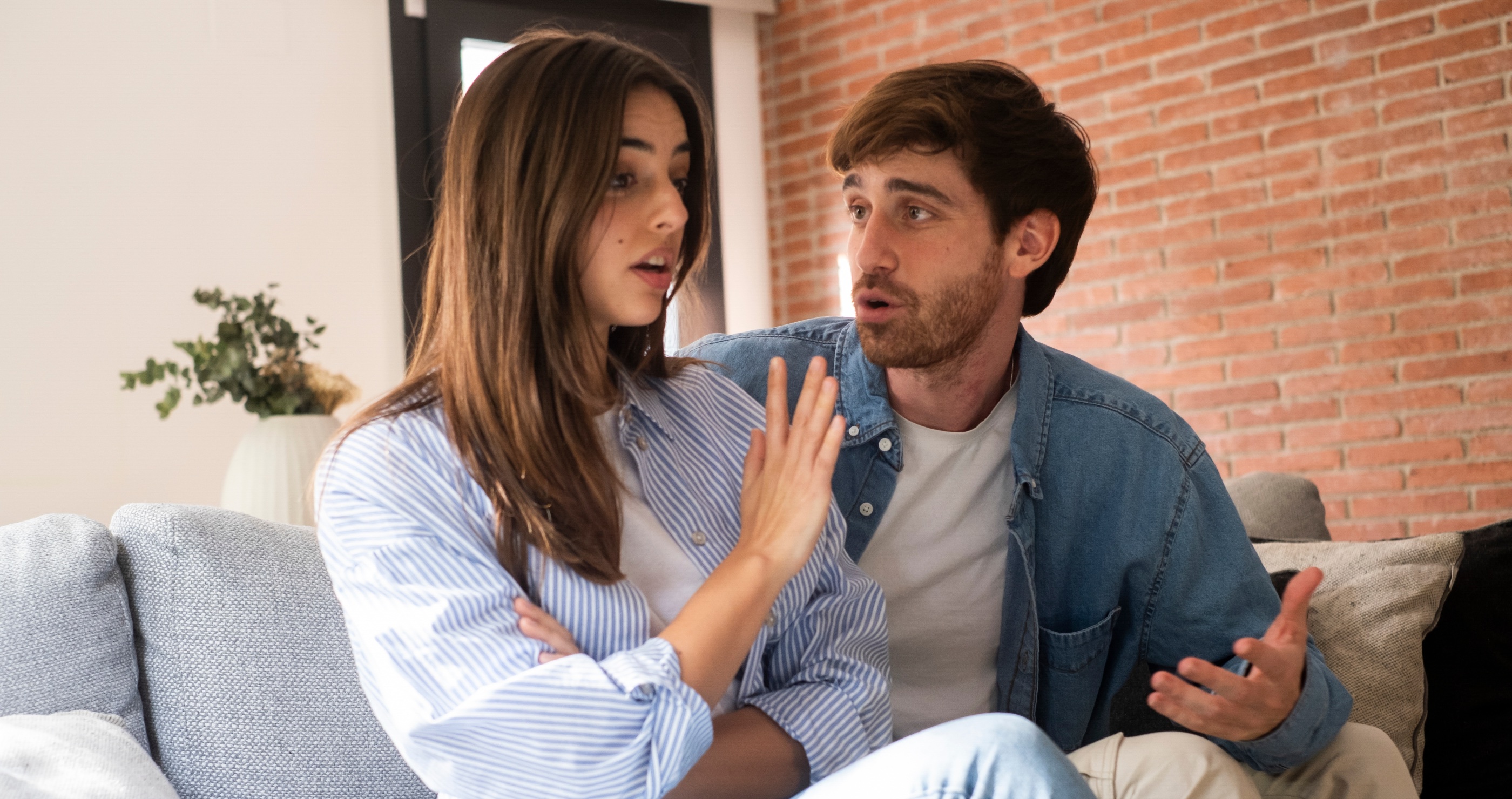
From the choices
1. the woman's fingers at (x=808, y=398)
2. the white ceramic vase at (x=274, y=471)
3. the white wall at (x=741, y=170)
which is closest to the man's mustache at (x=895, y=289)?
the woman's fingers at (x=808, y=398)

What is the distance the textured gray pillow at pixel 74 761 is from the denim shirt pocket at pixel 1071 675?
1054mm

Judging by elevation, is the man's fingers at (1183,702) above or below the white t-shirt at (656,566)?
below

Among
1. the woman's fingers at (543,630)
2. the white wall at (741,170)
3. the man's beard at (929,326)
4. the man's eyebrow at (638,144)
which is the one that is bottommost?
the woman's fingers at (543,630)

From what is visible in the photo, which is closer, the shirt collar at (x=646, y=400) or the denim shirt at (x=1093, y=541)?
the shirt collar at (x=646, y=400)

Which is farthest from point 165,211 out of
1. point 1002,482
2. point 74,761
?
point 1002,482

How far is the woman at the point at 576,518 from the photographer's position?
102cm

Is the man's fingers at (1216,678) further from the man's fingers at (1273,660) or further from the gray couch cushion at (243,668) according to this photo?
the gray couch cushion at (243,668)

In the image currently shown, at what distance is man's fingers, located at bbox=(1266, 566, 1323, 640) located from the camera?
1.36m

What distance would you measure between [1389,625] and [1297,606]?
51 centimetres

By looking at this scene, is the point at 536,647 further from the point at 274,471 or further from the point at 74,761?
the point at 274,471

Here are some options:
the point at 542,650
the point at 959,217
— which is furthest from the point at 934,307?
the point at 542,650

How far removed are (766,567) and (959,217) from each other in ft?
2.58

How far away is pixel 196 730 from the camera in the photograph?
1546 millimetres

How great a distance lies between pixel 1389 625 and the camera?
181 centimetres
